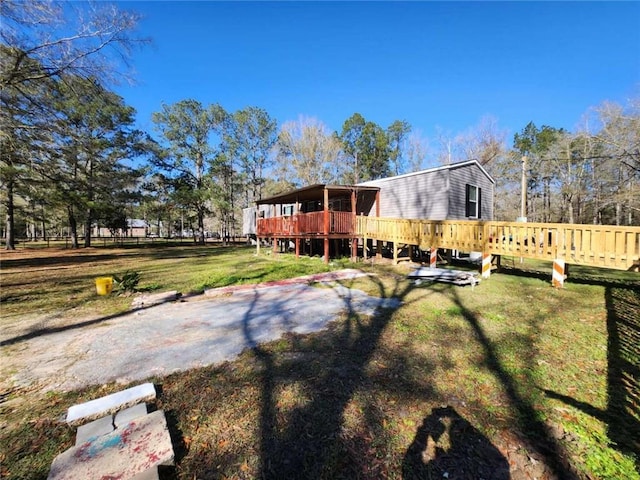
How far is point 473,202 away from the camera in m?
13.7

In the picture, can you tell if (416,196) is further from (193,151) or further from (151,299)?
(193,151)

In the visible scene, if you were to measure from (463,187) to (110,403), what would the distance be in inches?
537

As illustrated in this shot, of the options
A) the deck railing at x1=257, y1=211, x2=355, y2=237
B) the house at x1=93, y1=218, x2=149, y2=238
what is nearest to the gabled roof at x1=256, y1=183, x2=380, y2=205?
the deck railing at x1=257, y1=211, x2=355, y2=237

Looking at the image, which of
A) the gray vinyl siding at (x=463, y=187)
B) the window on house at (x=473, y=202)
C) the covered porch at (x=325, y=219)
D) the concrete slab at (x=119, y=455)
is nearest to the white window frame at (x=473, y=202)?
the window on house at (x=473, y=202)

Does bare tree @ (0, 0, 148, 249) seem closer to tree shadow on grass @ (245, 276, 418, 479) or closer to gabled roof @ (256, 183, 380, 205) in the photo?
gabled roof @ (256, 183, 380, 205)

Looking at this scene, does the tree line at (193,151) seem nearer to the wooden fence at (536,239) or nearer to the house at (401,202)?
the house at (401,202)

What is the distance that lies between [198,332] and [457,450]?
375 centimetres

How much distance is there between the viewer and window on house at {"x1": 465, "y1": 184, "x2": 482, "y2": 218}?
1332 cm

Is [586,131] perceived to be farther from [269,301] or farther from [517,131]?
[269,301]

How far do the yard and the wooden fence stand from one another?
178 centimetres

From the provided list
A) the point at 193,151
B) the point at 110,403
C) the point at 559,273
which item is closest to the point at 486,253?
the point at 559,273

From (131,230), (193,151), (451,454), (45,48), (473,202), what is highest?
(193,151)

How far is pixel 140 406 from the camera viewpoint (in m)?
2.50

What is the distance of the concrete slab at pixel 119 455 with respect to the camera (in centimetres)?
177
